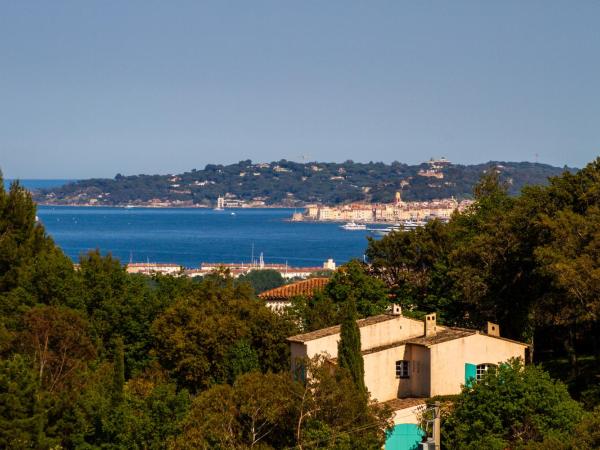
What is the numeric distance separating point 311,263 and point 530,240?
10669 centimetres

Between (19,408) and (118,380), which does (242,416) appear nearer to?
(118,380)

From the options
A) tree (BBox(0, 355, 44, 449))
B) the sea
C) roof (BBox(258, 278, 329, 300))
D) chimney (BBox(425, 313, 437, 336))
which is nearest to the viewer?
tree (BBox(0, 355, 44, 449))

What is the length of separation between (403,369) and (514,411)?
3727 mm

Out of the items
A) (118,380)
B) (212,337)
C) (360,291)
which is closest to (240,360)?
(212,337)

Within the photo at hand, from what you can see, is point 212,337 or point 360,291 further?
point 360,291

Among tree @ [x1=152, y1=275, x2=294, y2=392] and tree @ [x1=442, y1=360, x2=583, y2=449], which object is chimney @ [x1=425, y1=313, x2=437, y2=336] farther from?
tree @ [x1=442, y1=360, x2=583, y2=449]

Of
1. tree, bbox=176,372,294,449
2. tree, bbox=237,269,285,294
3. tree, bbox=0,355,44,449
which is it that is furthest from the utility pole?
tree, bbox=237,269,285,294

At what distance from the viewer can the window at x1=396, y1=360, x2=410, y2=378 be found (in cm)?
1883

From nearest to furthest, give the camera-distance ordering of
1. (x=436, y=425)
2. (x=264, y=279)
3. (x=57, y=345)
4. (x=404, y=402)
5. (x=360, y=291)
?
(x=436, y=425) → (x=404, y=402) → (x=57, y=345) → (x=360, y=291) → (x=264, y=279)

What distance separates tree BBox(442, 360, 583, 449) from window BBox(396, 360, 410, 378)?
3091 millimetres

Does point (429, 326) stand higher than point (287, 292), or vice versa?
point (429, 326)

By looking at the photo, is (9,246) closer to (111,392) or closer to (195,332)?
(195,332)

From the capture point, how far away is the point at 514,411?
1537 centimetres

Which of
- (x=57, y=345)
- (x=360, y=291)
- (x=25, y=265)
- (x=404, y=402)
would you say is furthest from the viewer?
(x=25, y=265)
